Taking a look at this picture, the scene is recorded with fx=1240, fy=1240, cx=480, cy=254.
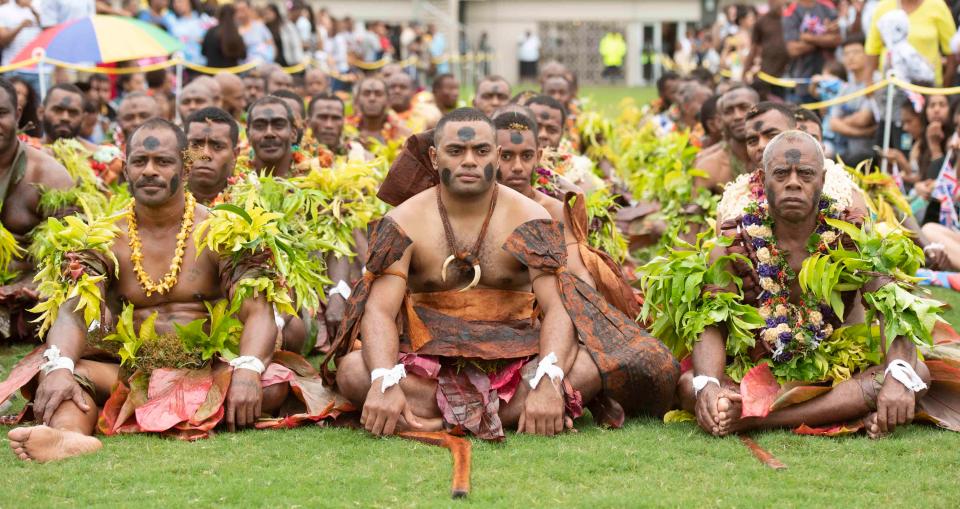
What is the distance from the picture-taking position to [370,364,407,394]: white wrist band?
18.3ft

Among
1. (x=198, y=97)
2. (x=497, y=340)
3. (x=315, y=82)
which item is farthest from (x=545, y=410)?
(x=315, y=82)

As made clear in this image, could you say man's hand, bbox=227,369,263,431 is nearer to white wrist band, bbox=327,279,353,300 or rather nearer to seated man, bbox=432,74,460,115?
white wrist band, bbox=327,279,353,300

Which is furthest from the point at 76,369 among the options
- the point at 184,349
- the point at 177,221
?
the point at 177,221

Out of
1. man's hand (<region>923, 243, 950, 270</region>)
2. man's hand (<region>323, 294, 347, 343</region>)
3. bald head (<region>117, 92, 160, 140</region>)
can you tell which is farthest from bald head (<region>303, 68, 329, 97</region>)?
man's hand (<region>923, 243, 950, 270</region>)

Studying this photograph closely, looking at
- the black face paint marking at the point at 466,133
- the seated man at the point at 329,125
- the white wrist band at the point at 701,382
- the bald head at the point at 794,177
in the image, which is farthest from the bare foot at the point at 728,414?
the seated man at the point at 329,125

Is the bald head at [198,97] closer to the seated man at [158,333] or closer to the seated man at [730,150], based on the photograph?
the seated man at [730,150]

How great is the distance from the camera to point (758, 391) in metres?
5.73

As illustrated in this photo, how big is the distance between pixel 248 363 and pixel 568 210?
6.83 ft

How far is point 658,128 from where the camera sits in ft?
47.5

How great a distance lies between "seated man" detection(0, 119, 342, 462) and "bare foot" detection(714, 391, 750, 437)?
6.51 ft

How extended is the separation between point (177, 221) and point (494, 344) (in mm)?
1732

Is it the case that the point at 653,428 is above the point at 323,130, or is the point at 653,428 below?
below

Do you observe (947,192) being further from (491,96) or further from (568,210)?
(568,210)

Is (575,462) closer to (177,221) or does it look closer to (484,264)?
(484,264)
